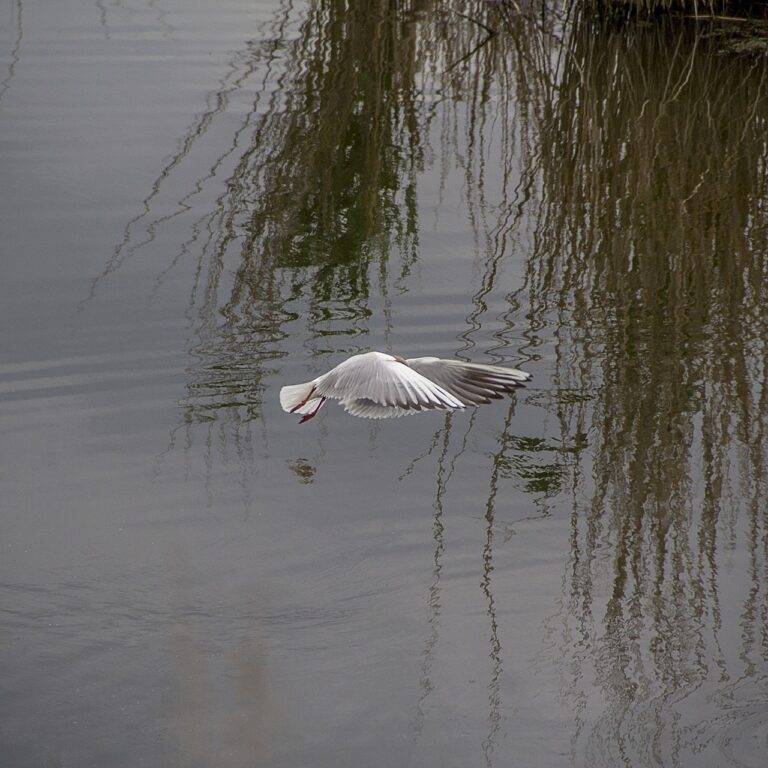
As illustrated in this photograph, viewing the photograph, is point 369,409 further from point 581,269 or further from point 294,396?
point 581,269

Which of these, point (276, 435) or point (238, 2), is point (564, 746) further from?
point (238, 2)

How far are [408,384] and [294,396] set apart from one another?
1.69 feet

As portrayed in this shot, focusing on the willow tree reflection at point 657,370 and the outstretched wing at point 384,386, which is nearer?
the willow tree reflection at point 657,370

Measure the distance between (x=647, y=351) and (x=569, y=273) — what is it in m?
0.81

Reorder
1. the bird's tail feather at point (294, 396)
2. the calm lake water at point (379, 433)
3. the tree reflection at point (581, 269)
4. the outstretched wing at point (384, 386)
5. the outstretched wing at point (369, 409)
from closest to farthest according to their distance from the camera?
the calm lake water at point (379, 433), the tree reflection at point (581, 269), the outstretched wing at point (384, 386), the outstretched wing at point (369, 409), the bird's tail feather at point (294, 396)

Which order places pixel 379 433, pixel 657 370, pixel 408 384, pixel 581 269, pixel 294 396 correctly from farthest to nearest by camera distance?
pixel 581 269, pixel 657 370, pixel 379 433, pixel 294 396, pixel 408 384

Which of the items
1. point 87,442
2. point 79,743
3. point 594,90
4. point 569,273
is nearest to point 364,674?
point 79,743

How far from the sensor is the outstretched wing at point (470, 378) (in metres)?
3.88

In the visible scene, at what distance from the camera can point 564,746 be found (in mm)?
2945

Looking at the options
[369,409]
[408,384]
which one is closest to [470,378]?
[408,384]

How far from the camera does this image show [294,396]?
4188mm

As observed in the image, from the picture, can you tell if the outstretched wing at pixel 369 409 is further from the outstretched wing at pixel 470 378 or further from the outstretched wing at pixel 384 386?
the outstretched wing at pixel 470 378

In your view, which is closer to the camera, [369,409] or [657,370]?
[369,409]

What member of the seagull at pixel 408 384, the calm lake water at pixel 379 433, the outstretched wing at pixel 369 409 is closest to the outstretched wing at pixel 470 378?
the seagull at pixel 408 384
